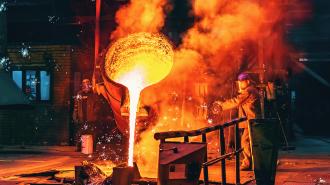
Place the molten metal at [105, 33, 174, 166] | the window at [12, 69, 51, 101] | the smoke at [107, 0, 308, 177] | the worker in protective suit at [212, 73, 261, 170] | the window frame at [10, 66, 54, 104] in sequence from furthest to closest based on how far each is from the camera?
the window at [12, 69, 51, 101] → the window frame at [10, 66, 54, 104] → the smoke at [107, 0, 308, 177] → the worker in protective suit at [212, 73, 261, 170] → the molten metal at [105, 33, 174, 166]

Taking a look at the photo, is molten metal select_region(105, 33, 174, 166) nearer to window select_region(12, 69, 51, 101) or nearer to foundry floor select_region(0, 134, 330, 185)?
foundry floor select_region(0, 134, 330, 185)

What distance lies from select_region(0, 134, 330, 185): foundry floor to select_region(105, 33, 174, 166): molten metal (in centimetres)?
223

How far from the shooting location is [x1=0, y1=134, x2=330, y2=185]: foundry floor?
29.2ft

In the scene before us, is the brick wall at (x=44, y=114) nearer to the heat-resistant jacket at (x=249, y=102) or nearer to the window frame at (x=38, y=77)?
the window frame at (x=38, y=77)

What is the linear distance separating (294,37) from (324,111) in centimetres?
414

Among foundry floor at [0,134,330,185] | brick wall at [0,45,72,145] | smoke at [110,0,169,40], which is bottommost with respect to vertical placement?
foundry floor at [0,134,330,185]

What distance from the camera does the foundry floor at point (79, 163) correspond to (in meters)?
8.91

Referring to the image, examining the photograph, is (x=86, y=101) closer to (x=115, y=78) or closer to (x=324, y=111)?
(x=115, y=78)

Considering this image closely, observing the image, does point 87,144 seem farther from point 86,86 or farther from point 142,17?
point 142,17

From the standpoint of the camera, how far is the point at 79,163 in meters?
11.8

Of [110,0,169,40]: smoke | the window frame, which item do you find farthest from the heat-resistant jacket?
the window frame

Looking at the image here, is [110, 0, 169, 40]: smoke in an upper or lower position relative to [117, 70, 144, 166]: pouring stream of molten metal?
upper

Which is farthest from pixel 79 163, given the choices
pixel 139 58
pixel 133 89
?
pixel 133 89

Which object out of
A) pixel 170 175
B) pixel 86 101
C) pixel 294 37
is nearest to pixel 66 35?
pixel 86 101
